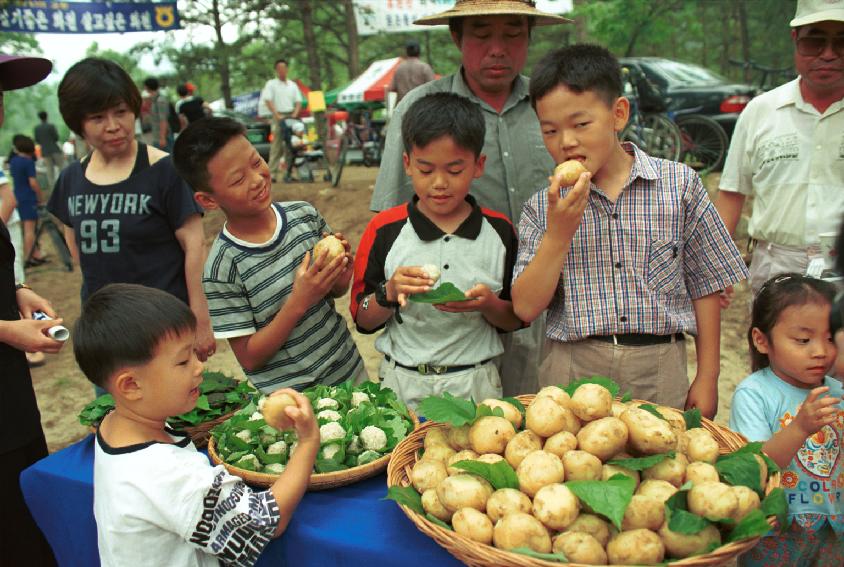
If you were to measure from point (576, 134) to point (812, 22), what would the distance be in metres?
1.37

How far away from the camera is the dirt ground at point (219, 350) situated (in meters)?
5.30

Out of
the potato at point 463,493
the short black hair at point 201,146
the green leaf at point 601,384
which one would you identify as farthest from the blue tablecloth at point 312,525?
the short black hair at point 201,146

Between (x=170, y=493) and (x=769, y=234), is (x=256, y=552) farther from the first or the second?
(x=769, y=234)

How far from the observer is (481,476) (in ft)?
5.21

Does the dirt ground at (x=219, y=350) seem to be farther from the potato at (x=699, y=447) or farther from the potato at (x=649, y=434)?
the potato at (x=649, y=434)

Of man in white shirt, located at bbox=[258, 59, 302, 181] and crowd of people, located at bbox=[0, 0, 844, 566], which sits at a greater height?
man in white shirt, located at bbox=[258, 59, 302, 181]

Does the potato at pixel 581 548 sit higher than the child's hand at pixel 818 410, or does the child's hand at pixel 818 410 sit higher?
the child's hand at pixel 818 410

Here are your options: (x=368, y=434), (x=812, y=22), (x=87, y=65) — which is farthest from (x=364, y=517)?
(x=812, y=22)

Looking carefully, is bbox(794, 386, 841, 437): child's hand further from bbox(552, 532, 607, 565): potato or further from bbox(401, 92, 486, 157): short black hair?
bbox(401, 92, 486, 157): short black hair

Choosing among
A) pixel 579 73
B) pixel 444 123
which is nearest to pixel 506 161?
pixel 444 123

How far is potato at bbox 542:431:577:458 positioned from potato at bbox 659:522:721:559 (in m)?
0.29

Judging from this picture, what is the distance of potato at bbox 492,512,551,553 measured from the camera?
1.39 m

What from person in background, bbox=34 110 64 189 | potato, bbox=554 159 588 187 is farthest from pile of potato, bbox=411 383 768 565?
person in background, bbox=34 110 64 189

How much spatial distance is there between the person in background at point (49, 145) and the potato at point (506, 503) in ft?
50.2
